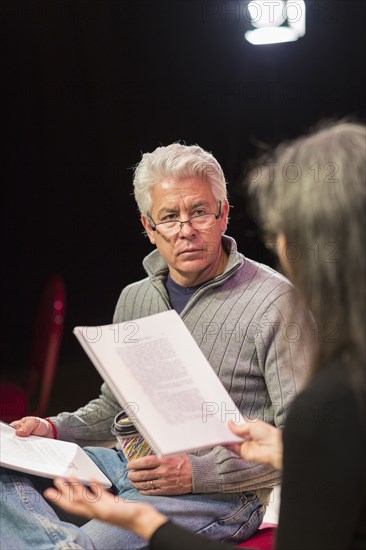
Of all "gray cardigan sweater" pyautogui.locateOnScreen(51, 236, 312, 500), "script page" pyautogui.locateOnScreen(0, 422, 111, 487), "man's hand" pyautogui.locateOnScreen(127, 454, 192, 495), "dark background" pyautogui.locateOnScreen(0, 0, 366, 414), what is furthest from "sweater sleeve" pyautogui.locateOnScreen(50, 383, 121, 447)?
"dark background" pyautogui.locateOnScreen(0, 0, 366, 414)

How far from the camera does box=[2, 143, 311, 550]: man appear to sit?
5.63 feet

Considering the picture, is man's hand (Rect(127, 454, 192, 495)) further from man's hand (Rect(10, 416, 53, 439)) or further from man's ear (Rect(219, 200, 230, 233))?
man's ear (Rect(219, 200, 230, 233))

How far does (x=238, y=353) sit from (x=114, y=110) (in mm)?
2522

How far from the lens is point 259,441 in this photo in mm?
1408

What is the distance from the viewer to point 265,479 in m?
1.81

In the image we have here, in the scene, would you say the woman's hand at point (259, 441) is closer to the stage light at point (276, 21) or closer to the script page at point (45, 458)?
the script page at point (45, 458)

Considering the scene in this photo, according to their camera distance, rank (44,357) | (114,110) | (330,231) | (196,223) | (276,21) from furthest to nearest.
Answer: (114,110) → (276,21) → (44,357) → (196,223) → (330,231)

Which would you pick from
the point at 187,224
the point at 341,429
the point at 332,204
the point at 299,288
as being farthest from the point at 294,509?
the point at 187,224

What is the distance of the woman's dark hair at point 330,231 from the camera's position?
1.04 m

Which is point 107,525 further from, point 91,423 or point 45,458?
point 91,423

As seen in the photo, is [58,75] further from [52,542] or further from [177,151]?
[52,542]

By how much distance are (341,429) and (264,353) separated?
2.76 feet

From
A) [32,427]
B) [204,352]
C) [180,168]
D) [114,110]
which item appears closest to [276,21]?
[114,110]

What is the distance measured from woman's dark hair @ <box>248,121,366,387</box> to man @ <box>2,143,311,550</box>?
0.60 meters
